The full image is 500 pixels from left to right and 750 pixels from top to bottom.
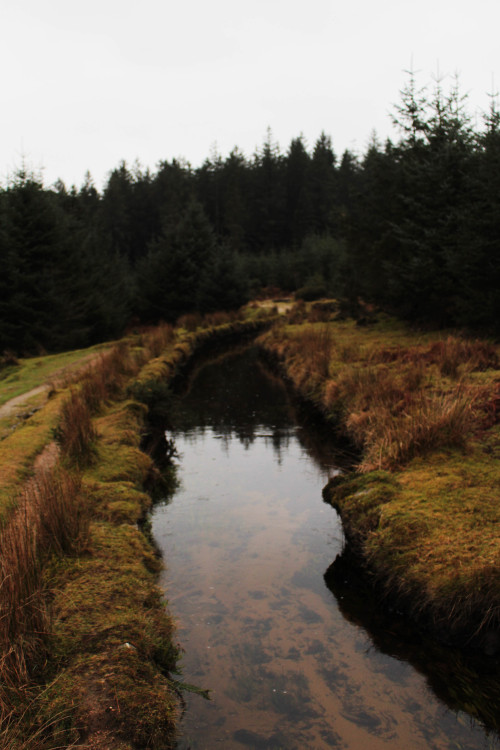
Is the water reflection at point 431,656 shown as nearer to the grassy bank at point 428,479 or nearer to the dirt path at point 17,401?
the grassy bank at point 428,479

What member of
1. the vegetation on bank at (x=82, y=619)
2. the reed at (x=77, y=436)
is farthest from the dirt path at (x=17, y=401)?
the vegetation on bank at (x=82, y=619)

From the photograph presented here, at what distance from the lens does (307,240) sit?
1906 inches

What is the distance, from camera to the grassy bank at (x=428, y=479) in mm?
4344

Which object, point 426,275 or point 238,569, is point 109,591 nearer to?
point 238,569

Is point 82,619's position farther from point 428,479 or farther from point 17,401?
point 17,401

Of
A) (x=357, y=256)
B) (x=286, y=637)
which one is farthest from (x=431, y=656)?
(x=357, y=256)

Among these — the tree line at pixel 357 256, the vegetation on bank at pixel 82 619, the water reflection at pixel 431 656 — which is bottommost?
the water reflection at pixel 431 656

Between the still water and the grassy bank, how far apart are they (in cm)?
34

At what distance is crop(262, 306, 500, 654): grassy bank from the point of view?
4.34 meters

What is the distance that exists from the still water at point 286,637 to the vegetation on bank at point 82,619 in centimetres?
Result: 37

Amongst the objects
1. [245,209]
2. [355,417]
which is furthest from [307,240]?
[355,417]

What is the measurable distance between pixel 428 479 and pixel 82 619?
3808mm

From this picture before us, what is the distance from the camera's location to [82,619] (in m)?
3.73

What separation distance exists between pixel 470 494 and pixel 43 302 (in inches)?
692
